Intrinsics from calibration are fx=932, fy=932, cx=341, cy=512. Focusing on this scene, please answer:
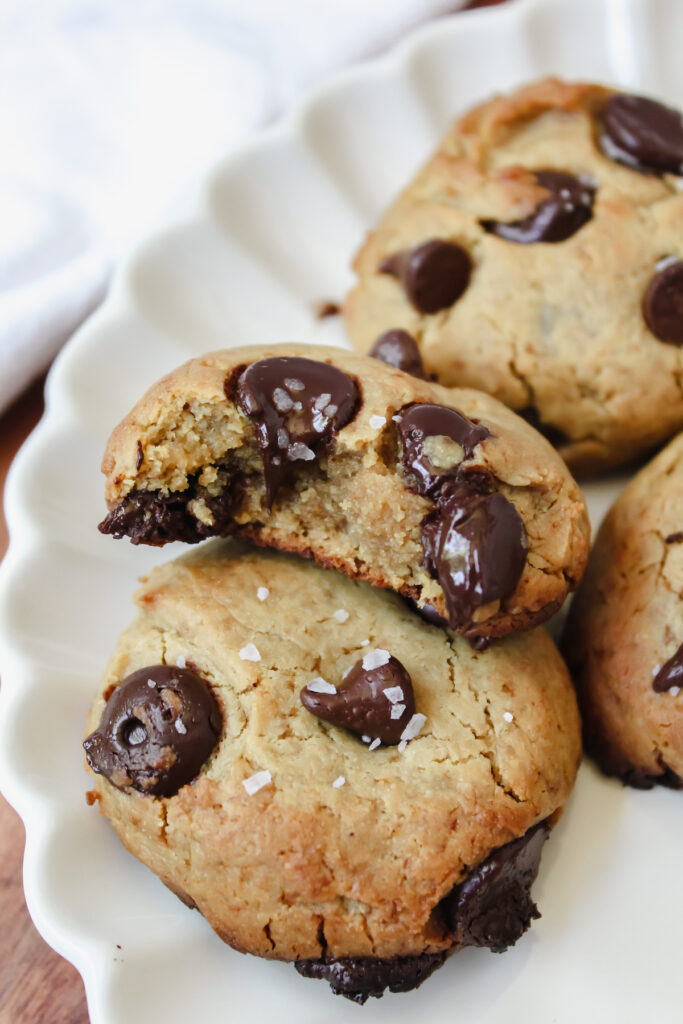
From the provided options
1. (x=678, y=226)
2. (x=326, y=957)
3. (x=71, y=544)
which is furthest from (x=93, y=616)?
(x=678, y=226)

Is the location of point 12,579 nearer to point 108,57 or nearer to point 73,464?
point 73,464

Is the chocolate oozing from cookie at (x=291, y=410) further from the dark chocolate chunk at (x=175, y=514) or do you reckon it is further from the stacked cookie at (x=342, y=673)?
the dark chocolate chunk at (x=175, y=514)

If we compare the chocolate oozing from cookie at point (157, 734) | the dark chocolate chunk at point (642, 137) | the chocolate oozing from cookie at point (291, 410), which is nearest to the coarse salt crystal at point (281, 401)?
the chocolate oozing from cookie at point (291, 410)

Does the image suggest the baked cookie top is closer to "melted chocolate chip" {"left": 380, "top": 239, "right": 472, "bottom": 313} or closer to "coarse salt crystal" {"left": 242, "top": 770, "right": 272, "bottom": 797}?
"melted chocolate chip" {"left": 380, "top": 239, "right": 472, "bottom": 313}

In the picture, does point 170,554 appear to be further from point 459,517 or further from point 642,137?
point 642,137

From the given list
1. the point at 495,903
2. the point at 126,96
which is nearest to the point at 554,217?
the point at 495,903

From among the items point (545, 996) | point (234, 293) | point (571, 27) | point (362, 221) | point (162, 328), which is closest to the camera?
point (545, 996)

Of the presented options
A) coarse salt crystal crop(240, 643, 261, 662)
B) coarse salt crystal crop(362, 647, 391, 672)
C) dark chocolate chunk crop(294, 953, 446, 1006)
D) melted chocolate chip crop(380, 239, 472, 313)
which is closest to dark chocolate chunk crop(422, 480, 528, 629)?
coarse salt crystal crop(362, 647, 391, 672)
